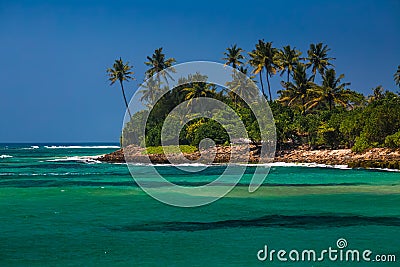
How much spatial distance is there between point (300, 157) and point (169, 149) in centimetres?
2107

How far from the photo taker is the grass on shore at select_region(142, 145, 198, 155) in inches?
2881

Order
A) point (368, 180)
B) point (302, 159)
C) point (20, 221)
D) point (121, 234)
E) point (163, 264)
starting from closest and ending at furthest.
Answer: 1. point (163, 264)
2. point (121, 234)
3. point (20, 221)
4. point (368, 180)
5. point (302, 159)

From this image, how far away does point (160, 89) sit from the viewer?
8688 centimetres

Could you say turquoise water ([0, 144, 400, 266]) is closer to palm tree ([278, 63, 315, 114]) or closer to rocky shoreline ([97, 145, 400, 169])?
rocky shoreline ([97, 145, 400, 169])

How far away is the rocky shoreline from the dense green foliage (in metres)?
1.24

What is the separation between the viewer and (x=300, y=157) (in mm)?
64250

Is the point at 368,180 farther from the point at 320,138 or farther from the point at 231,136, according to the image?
the point at 231,136

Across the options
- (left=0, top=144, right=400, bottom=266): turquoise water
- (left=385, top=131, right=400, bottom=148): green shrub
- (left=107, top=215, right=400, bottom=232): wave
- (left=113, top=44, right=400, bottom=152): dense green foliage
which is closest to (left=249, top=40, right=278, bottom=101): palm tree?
(left=113, top=44, right=400, bottom=152): dense green foliage

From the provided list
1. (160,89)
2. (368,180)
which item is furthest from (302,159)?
Answer: (160,89)

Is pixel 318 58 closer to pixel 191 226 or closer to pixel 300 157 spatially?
pixel 300 157

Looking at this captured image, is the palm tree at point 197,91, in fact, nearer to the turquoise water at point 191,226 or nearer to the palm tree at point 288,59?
the palm tree at point 288,59

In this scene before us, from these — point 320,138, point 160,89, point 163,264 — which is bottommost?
point 163,264

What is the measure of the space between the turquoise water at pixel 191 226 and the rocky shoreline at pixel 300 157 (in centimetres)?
1880

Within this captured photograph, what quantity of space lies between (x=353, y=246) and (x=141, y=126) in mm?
71490
